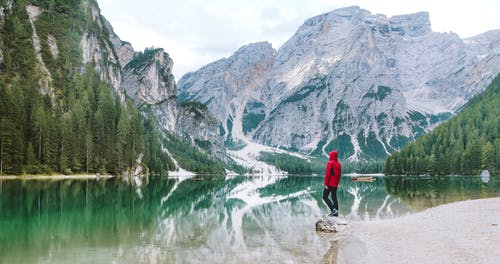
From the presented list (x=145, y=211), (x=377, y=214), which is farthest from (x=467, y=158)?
(x=145, y=211)

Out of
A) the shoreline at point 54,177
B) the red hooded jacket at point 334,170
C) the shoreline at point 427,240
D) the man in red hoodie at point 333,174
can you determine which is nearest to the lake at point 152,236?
the shoreline at point 427,240

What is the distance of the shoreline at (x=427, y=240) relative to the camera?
17.2 meters

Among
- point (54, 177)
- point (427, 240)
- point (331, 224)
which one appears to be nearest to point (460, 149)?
point (54, 177)

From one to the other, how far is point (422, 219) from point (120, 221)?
854 inches

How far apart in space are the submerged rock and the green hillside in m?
141

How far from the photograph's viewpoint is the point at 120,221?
29.9 metres

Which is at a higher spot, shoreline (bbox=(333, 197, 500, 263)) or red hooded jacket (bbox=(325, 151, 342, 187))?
red hooded jacket (bbox=(325, 151, 342, 187))

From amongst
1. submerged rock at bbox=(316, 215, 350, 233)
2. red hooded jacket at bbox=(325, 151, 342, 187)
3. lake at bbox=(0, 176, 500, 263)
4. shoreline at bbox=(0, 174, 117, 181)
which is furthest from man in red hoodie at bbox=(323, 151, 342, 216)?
shoreline at bbox=(0, 174, 117, 181)

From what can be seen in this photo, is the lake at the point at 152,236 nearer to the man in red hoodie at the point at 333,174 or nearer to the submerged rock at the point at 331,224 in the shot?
the submerged rock at the point at 331,224

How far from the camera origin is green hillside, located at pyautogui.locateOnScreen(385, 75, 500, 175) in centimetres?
15286

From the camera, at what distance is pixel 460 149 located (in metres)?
170

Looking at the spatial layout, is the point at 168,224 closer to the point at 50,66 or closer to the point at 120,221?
the point at 120,221

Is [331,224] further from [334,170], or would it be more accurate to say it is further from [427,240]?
[427,240]

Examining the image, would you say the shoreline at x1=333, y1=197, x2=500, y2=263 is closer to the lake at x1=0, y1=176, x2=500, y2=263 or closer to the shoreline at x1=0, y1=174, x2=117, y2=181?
the lake at x1=0, y1=176, x2=500, y2=263
